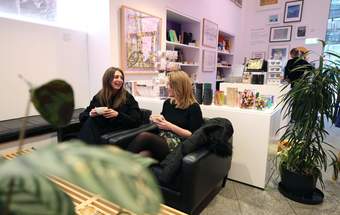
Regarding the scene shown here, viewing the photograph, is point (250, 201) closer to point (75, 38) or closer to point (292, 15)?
point (75, 38)

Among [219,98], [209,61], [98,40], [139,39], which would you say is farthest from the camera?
[209,61]

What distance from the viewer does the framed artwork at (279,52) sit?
6395 millimetres

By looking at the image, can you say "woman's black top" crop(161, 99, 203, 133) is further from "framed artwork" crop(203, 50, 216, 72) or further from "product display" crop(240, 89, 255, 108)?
"framed artwork" crop(203, 50, 216, 72)

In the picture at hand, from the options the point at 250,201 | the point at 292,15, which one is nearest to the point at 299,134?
the point at 250,201

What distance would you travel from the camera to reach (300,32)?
6148 millimetres

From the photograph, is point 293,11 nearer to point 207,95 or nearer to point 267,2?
point 267,2

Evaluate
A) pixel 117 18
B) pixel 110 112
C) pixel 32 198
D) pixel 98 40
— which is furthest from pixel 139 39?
pixel 32 198

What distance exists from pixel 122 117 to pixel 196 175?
3.28 feet

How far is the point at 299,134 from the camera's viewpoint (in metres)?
2.11

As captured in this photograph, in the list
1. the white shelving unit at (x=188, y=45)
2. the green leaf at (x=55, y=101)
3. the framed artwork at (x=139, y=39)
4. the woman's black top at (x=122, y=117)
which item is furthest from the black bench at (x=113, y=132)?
the white shelving unit at (x=188, y=45)

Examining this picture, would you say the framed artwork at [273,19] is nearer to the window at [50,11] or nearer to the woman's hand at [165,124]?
the window at [50,11]

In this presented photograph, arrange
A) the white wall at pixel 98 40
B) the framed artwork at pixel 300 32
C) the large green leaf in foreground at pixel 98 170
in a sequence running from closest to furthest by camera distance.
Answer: the large green leaf in foreground at pixel 98 170 → the white wall at pixel 98 40 → the framed artwork at pixel 300 32

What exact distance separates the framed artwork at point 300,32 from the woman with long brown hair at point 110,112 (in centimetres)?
551

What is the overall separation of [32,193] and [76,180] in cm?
16
